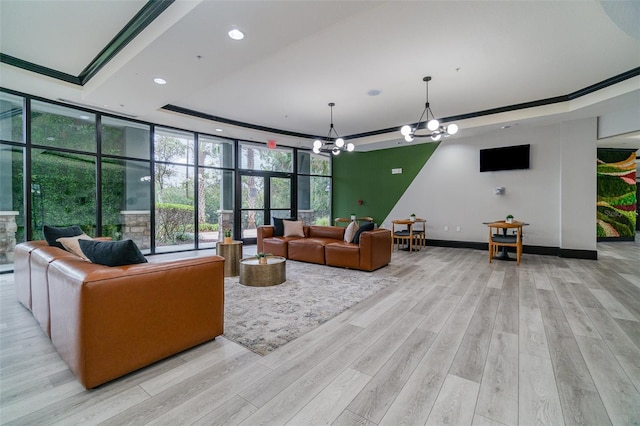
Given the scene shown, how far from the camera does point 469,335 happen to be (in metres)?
2.47

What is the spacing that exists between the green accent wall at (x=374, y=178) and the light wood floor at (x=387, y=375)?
17.8 ft

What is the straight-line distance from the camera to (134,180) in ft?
19.8

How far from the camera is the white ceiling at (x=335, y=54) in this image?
9.00 ft

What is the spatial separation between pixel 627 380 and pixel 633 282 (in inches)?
132

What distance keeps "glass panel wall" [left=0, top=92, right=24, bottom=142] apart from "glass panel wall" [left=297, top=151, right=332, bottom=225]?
613 cm

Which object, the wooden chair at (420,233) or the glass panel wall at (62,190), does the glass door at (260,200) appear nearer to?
the glass panel wall at (62,190)

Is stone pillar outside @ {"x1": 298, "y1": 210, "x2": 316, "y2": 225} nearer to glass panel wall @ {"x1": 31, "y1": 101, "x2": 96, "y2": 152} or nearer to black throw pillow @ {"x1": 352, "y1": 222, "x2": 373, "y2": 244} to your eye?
black throw pillow @ {"x1": 352, "y1": 222, "x2": 373, "y2": 244}

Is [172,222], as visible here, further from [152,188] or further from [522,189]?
[522,189]

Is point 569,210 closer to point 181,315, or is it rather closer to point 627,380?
point 627,380

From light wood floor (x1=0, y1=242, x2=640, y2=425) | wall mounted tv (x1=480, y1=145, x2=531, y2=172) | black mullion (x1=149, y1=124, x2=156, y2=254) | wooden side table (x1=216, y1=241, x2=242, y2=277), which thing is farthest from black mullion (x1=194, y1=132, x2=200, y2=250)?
wall mounted tv (x1=480, y1=145, x2=531, y2=172)

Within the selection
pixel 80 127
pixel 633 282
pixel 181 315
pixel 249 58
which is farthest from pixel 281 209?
pixel 633 282

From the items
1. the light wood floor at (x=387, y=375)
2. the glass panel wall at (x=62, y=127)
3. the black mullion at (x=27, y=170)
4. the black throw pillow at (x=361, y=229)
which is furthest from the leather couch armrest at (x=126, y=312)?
the glass panel wall at (x=62, y=127)

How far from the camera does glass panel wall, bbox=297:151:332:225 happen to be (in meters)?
9.12

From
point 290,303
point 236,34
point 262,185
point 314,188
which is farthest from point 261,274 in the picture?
point 314,188
